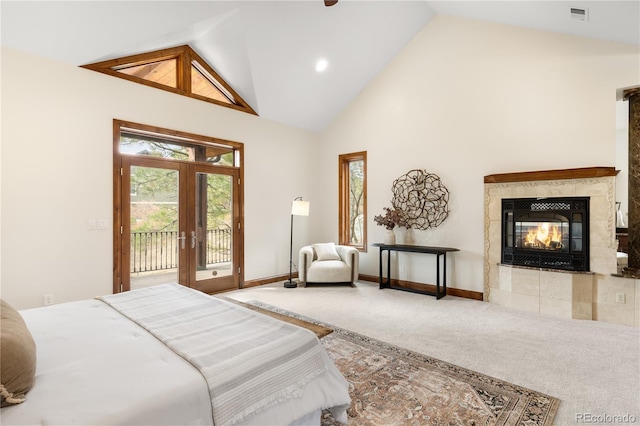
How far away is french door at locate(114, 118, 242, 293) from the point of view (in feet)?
13.4

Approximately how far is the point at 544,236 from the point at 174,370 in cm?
453

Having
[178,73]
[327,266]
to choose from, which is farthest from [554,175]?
[178,73]

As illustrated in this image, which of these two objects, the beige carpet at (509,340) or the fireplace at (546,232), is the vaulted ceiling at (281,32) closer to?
the fireplace at (546,232)

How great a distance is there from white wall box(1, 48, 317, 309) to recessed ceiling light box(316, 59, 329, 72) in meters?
1.99

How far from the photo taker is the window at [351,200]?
620cm

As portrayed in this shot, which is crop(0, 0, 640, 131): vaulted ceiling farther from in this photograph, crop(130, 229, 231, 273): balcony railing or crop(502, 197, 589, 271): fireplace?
crop(130, 229, 231, 273): balcony railing

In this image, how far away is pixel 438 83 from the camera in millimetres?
5109

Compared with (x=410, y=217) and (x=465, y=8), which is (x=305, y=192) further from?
(x=465, y=8)

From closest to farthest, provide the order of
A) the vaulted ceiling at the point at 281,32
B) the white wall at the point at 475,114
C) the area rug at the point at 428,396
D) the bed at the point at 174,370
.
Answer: the bed at the point at 174,370 → the area rug at the point at 428,396 → the vaulted ceiling at the point at 281,32 → the white wall at the point at 475,114

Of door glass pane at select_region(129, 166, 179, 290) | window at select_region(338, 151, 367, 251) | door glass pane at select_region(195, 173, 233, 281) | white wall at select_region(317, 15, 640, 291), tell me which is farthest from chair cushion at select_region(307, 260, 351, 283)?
door glass pane at select_region(129, 166, 179, 290)

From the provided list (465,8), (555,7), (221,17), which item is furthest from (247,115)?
(555,7)

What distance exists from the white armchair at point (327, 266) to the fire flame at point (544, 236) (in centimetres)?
253

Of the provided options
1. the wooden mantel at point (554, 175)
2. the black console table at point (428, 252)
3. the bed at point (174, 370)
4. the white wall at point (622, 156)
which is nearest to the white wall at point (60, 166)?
the bed at point (174, 370)

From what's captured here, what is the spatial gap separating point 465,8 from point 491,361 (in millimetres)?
4548
